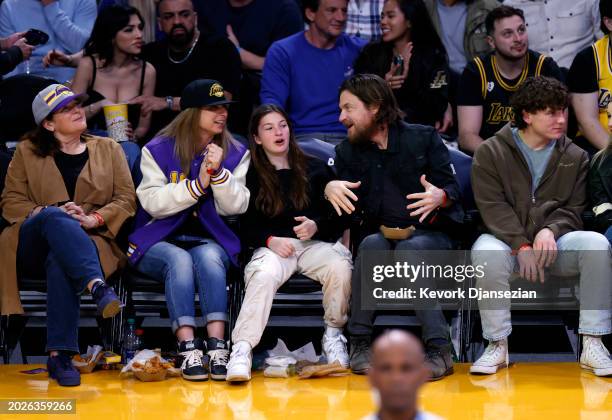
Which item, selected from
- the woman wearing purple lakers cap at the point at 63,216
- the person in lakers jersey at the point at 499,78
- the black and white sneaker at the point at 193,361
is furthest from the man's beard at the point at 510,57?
the black and white sneaker at the point at 193,361

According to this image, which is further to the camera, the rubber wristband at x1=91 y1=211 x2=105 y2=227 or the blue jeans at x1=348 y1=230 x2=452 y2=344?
the rubber wristband at x1=91 y1=211 x2=105 y2=227

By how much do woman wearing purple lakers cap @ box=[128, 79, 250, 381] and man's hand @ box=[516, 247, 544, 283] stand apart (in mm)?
1468

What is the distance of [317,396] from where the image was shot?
549cm

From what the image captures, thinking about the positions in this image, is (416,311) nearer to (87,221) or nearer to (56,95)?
(87,221)

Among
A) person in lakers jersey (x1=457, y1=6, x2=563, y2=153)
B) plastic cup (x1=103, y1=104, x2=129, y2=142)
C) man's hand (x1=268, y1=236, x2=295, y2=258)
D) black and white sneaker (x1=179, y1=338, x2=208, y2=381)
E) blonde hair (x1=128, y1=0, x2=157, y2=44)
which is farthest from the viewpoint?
blonde hair (x1=128, y1=0, x2=157, y2=44)

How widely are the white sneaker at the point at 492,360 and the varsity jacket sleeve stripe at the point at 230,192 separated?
4.80 feet

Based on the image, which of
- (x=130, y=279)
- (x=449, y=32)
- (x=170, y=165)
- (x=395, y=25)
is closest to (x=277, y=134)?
(x=170, y=165)

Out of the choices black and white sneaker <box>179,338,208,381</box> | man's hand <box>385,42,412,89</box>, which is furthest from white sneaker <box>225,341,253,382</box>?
man's hand <box>385,42,412,89</box>

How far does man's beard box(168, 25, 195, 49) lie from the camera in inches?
302

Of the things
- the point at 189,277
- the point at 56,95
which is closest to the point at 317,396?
the point at 189,277

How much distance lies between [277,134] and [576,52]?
8.44 feet

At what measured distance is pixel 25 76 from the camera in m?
7.18

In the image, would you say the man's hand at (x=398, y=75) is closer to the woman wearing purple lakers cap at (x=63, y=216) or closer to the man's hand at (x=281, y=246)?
the man's hand at (x=281, y=246)

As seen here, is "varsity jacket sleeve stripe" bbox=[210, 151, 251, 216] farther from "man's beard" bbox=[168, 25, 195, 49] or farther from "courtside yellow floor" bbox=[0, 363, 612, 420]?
"man's beard" bbox=[168, 25, 195, 49]
